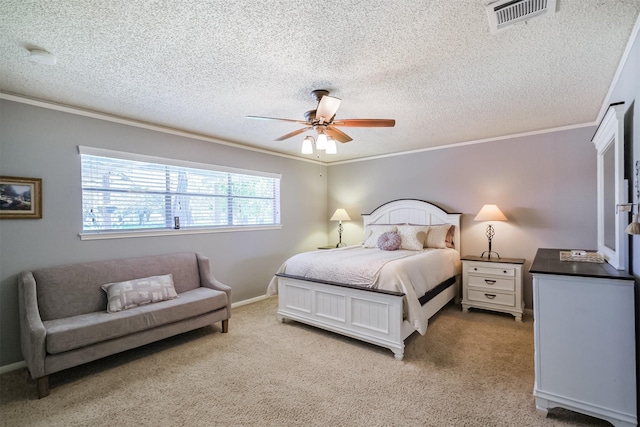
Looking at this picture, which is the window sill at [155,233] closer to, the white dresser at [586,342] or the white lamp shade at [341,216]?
the white lamp shade at [341,216]

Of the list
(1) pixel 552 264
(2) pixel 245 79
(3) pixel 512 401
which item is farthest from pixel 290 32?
(3) pixel 512 401

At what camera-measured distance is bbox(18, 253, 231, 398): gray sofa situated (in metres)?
2.32

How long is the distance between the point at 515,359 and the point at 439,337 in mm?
700

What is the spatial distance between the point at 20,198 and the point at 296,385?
2975mm

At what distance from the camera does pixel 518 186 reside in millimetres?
4074

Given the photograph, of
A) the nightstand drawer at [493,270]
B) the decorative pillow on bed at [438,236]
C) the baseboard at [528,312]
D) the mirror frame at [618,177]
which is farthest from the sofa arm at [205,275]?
the baseboard at [528,312]

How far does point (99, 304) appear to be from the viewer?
9.66 ft

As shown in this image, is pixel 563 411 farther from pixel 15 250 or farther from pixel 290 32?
pixel 15 250

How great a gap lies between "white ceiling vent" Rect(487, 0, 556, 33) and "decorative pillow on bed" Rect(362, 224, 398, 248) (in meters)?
3.16

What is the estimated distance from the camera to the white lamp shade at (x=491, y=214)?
12.9ft

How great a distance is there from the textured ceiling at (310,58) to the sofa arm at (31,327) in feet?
5.65

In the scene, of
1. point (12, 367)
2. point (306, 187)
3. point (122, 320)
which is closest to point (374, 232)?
point (306, 187)

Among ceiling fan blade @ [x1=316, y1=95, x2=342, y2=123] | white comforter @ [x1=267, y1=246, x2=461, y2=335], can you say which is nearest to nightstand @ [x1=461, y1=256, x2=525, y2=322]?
white comforter @ [x1=267, y1=246, x2=461, y2=335]

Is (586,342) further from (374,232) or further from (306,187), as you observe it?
(306,187)
